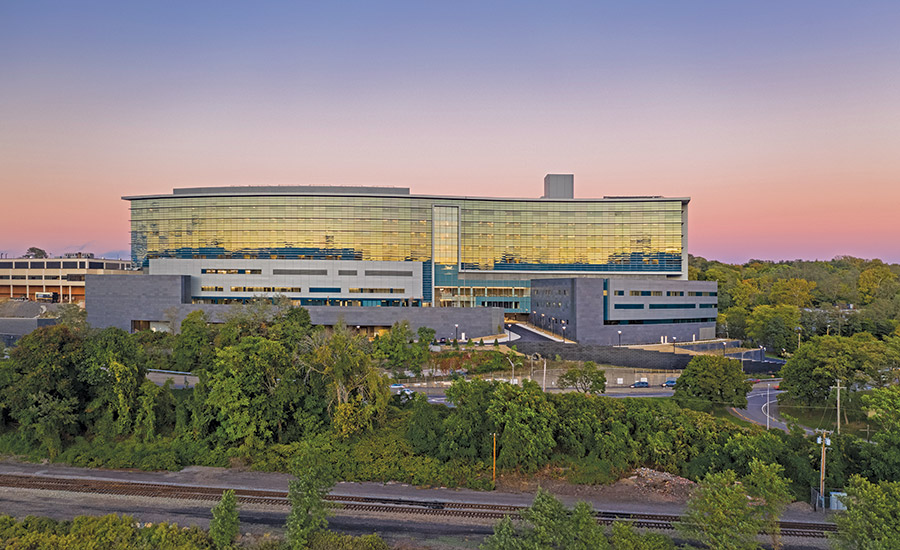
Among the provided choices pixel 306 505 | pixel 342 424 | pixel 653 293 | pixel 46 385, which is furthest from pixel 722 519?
pixel 653 293

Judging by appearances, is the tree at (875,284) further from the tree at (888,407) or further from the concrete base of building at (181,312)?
the tree at (888,407)

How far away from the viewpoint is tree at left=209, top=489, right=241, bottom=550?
20.3m

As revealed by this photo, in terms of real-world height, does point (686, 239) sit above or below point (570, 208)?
below

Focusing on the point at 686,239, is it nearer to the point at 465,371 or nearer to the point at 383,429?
the point at 465,371

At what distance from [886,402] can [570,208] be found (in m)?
78.0

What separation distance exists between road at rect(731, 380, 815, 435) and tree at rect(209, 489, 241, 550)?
132ft

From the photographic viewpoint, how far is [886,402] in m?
28.3

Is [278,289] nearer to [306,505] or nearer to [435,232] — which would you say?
[435,232]

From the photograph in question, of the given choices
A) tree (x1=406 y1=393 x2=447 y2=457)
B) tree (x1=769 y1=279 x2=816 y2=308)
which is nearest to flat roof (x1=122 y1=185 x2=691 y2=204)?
tree (x1=769 y1=279 x2=816 y2=308)

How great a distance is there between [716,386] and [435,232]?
67516 millimetres

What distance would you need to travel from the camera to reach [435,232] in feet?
338

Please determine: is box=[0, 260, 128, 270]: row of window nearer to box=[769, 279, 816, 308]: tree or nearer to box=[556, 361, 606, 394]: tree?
box=[556, 361, 606, 394]: tree

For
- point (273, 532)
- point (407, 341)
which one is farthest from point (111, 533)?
point (407, 341)

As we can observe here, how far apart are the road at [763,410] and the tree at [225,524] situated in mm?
40250
